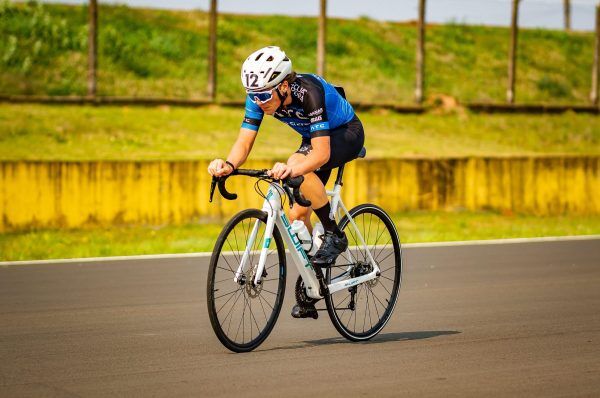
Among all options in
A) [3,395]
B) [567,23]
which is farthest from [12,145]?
[567,23]

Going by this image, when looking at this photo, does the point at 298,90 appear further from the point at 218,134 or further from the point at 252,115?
the point at 218,134

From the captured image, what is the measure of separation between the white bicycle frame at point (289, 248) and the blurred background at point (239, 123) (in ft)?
21.4

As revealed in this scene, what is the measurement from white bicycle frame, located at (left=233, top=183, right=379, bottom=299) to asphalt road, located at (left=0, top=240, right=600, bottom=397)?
1.34ft

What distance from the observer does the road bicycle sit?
7.62 m

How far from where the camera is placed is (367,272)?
874 centimetres

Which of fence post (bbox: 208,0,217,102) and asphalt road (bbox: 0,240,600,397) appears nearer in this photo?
asphalt road (bbox: 0,240,600,397)

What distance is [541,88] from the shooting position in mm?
38469

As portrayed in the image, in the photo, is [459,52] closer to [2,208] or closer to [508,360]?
[2,208]

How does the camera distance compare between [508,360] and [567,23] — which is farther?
[567,23]

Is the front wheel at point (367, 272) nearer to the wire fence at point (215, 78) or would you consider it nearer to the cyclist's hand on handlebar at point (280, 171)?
the cyclist's hand on handlebar at point (280, 171)

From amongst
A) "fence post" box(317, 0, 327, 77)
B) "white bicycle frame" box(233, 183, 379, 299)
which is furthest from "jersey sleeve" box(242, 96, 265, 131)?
"fence post" box(317, 0, 327, 77)

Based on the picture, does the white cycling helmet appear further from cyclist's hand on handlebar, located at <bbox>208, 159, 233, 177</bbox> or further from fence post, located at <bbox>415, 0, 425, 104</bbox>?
fence post, located at <bbox>415, 0, 425, 104</bbox>

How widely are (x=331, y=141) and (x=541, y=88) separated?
103 ft

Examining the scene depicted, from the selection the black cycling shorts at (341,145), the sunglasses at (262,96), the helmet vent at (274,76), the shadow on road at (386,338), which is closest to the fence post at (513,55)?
the shadow on road at (386,338)
